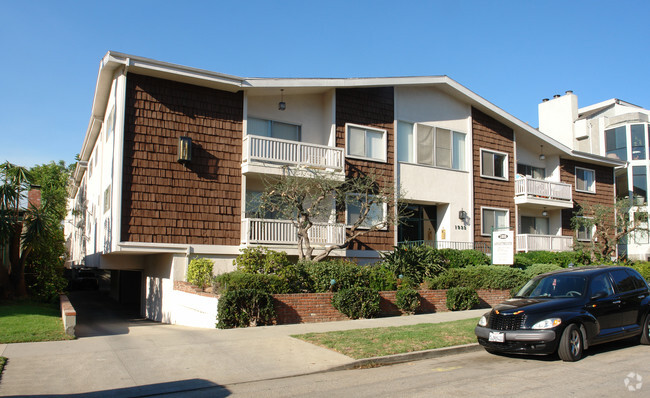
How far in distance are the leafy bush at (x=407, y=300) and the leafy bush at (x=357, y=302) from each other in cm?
94

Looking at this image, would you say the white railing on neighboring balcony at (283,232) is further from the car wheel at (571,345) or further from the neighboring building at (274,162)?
the car wheel at (571,345)

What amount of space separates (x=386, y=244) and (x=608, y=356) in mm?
11772

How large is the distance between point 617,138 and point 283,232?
25662 millimetres

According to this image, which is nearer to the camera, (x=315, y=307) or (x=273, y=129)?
(x=315, y=307)

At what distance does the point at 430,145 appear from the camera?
2283 centimetres

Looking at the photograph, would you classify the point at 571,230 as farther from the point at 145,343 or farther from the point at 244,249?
the point at 145,343

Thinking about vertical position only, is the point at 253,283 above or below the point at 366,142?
below

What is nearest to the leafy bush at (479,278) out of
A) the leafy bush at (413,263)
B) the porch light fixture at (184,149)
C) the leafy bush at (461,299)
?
the leafy bush at (413,263)

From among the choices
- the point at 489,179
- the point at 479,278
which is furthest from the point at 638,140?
the point at 479,278

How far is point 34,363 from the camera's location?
347 inches

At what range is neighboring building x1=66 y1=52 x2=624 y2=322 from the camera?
55.7ft

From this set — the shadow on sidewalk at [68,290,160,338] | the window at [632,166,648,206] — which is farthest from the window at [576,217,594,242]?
the shadow on sidewalk at [68,290,160,338]

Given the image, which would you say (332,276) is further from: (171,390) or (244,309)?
(171,390)

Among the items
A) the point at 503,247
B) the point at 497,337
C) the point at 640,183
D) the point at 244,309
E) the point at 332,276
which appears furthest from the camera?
the point at 640,183
